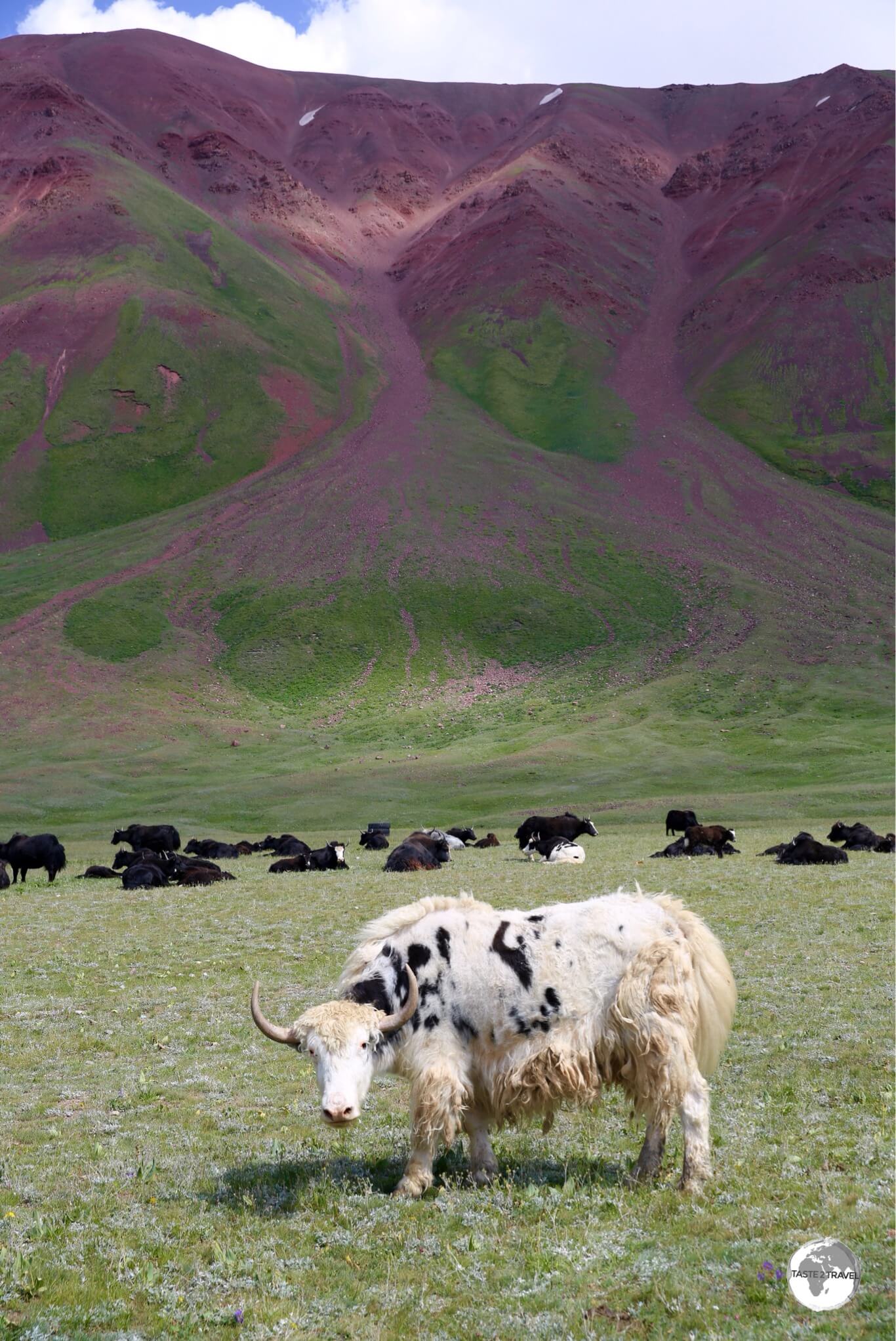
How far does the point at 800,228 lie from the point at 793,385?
35952 millimetres

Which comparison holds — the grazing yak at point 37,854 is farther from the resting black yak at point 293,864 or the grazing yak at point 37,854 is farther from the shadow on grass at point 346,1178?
the shadow on grass at point 346,1178

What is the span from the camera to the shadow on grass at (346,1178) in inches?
336

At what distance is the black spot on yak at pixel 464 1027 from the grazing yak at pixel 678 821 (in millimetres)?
35013

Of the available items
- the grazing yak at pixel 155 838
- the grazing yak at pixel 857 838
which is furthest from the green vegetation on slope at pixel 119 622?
the grazing yak at pixel 857 838

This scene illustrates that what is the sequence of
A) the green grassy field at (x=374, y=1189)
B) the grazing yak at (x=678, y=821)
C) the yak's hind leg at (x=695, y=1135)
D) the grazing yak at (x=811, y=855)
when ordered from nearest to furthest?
the green grassy field at (x=374, y=1189)
the yak's hind leg at (x=695, y=1135)
the grazing yak at (x=811, y=855)
the grazing yak at (x=678, y=821)

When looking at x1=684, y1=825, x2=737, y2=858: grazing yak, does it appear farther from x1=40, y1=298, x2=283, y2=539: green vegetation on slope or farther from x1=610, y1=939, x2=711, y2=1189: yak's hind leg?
x1=40, y1=298, x2=283, y2=539: green vegetation on slope

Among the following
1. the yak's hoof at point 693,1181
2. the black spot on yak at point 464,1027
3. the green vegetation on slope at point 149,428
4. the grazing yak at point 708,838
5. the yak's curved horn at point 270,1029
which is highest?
the green vegetation on slope at point 149,428

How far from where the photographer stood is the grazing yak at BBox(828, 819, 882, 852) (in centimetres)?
3641

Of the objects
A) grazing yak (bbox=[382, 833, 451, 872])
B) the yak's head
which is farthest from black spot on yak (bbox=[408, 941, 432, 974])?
grazing yak (bbox=[382, 833, 451, 872])

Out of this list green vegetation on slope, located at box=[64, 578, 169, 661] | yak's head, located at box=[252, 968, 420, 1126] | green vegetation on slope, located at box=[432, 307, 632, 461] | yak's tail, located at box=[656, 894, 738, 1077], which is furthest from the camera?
green vegetation on slope, located at box=[432, 307, 632, 461]

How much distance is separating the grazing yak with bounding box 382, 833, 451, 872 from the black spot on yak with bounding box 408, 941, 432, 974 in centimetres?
2343

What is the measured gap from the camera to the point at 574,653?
96000 millimetres

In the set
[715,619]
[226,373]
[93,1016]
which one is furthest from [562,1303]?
[226,373]

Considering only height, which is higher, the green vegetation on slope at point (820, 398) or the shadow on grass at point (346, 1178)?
the green vegetation on slope at point (820, 398)
